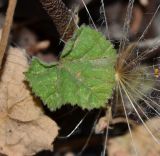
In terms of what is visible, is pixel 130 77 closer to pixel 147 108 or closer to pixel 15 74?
pixel 147 108

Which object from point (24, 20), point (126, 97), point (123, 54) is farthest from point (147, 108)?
point (24, 20)

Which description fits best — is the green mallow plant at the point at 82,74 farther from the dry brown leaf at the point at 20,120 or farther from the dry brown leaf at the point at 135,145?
the dry brown leaf at the point at 135,145

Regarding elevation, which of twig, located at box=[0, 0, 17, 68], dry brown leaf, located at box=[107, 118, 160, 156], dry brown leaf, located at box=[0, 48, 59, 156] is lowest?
dry brown leaf, located at box=[107, 118, 160, 156]

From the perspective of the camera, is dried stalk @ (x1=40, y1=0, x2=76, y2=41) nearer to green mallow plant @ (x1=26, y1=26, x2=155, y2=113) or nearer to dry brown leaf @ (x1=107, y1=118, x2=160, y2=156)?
green mallow plant @ (x1=26, y1=26, x2=155, y2=113)

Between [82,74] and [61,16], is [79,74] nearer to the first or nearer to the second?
[82,74]

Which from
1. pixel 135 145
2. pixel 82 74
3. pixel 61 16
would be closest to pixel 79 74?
pixel 82 74

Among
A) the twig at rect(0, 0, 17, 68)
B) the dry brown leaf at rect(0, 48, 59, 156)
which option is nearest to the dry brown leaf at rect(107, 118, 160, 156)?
the dry brown leaf at rect(0, 48, 59, 156)

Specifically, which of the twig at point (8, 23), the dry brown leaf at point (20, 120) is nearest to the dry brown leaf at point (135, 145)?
the dry brown leaf at point (20, 120)
